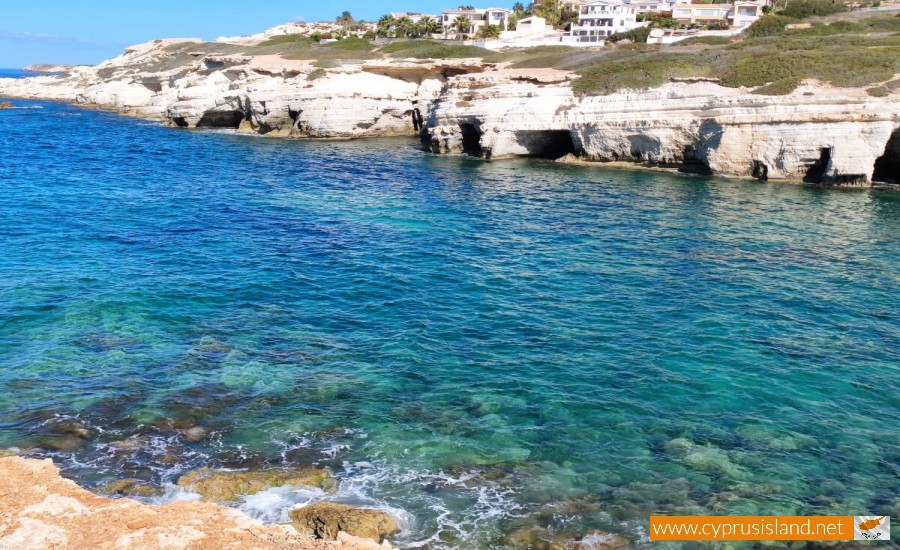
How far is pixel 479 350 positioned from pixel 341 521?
786 centimetres

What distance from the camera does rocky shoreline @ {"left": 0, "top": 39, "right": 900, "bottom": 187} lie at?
38812 mm

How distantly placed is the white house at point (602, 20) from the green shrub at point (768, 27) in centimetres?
3234

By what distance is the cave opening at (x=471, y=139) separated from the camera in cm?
5325

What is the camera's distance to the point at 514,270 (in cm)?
2506

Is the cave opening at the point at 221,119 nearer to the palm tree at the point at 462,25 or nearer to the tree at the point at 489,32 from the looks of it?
the tree at the point at 489,32

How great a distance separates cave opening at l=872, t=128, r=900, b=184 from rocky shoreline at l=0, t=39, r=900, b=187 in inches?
2.6

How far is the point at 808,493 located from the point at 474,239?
18.7 m

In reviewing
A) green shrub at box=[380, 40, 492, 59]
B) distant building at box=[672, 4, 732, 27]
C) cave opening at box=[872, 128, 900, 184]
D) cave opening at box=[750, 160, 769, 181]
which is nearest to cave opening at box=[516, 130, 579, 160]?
cave opening at box=[750, 160, 769, 181]

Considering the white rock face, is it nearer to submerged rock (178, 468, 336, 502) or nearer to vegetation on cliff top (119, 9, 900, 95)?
vegetation on cliff top (119, 9, 900, 95)

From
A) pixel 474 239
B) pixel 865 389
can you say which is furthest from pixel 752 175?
pixel 865 389

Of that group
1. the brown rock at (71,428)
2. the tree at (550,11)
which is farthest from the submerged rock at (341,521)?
the tree at (550,11)

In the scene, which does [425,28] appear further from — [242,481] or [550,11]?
[242,481]

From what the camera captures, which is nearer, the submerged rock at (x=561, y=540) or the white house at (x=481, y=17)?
the submerged rock at (x=561, y=540)

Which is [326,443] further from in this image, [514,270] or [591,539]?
[514,270]
